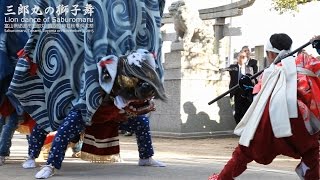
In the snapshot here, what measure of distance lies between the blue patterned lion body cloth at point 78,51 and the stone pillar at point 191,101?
17.6 feet

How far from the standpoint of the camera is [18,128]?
20.6 ft

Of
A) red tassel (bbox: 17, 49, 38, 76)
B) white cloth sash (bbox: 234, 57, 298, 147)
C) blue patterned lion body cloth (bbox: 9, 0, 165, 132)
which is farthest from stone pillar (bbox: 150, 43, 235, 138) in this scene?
white cloth sash (bbox: 234, 57, 298, 147)

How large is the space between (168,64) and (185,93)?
0.81 m

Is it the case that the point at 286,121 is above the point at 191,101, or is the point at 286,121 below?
above

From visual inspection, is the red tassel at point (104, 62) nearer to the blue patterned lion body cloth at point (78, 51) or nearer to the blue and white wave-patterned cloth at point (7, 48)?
the blue patterned lion body cloth at point (78, 51)

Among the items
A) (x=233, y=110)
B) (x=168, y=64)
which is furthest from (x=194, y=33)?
(x=233, y=110)

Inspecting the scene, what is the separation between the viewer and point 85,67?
496 centimetres

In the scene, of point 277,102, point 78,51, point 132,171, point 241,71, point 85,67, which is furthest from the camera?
point 241,71

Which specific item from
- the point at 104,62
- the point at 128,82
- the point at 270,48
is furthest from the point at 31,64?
the point at 270,48

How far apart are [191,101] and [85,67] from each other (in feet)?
20.3

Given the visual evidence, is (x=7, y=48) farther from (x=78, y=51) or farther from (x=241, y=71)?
(x=241, y=71)

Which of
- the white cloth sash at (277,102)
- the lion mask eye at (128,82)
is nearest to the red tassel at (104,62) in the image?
the lion mask eye at (128,82)

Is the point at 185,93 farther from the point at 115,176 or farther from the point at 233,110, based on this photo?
the point at 115,176

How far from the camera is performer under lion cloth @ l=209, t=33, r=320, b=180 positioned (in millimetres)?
3986
